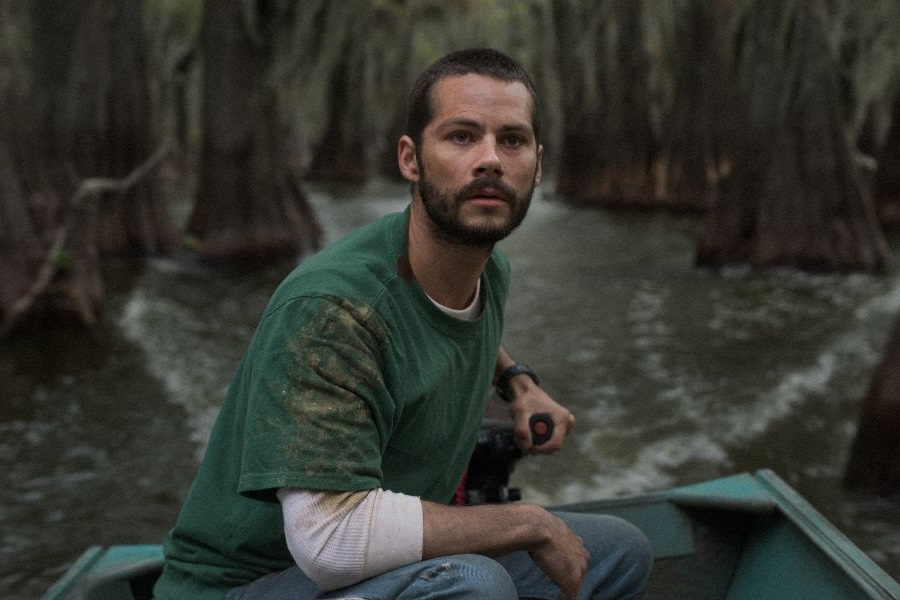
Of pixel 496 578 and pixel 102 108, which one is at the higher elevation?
pixel 496 578

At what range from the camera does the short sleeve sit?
1.91 metres

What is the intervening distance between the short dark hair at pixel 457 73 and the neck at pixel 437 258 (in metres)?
0.16

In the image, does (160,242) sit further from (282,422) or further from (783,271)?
(282,422)

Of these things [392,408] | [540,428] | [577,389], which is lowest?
[577,389]

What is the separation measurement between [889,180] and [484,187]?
58.0 feet

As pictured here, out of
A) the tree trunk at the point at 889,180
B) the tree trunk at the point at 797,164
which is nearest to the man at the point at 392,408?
the tree trunk at the point at 797,164

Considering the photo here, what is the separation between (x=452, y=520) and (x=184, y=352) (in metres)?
7.29

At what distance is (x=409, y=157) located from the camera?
2.25 meters

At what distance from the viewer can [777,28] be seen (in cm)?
1288

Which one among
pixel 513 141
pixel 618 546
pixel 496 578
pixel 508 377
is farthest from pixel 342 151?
pixel 496 578

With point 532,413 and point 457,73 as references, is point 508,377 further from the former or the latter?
point 457,73

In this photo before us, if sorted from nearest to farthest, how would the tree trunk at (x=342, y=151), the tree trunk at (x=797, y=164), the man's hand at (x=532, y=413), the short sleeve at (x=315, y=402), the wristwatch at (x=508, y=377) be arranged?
1. the short sleeve at (x=315, y=402)
2. the man's hand at (x=532, y=413)
3. the wristwatch at (x=508, y=377)
4. the tree trunk at (x=797, y=164)
5. the tree trunk at (x=342, y=151)

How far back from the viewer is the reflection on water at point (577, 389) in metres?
5.56

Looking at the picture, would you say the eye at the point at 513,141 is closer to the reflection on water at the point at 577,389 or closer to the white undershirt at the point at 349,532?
the white undershirt at the point at 349,532
